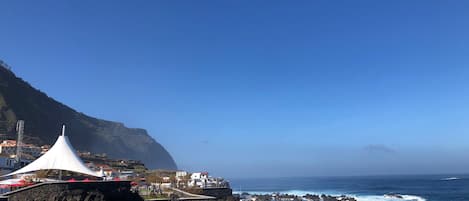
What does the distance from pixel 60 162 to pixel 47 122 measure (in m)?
A: 80.5

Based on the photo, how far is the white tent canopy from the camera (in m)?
24.3

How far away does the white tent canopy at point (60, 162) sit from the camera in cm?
2425

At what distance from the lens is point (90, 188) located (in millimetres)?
20000

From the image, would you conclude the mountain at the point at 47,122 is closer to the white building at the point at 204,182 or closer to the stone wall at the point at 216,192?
the white building at the point at 204,182

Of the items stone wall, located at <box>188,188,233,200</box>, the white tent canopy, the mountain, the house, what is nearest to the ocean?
stone wall, located at <box>188,188,233,200</box>

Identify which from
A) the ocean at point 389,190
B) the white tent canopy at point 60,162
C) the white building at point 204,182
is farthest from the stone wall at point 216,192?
the ocean at point 389,190

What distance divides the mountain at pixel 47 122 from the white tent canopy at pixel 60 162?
55416mm

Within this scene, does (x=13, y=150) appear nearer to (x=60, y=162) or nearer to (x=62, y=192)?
(x=60, y=162)

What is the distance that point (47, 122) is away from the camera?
323 ft

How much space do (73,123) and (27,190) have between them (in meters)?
113

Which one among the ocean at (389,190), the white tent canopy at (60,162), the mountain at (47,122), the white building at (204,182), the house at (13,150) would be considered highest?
the mountain at (47,122)

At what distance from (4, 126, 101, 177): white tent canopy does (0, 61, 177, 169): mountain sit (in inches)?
2182

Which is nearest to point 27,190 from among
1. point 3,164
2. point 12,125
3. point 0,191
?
point 0,191

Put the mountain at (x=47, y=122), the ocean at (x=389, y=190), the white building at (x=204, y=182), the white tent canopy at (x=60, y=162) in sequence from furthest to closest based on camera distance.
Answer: the mountain at (x=47, y=122) → the ocean at (x=389, y=190) → the white building at (x=204, y=182) → the white tent canopy at (x=60, y=162)
